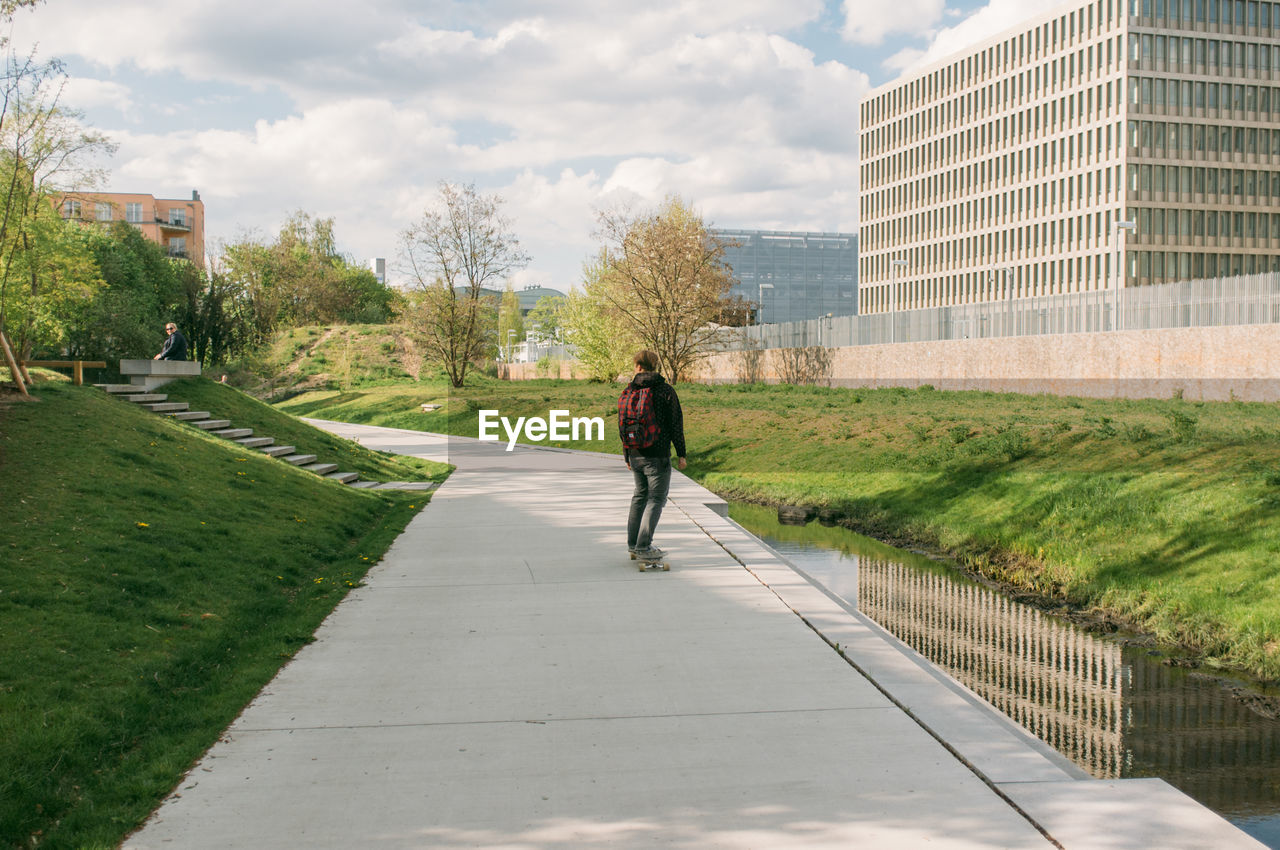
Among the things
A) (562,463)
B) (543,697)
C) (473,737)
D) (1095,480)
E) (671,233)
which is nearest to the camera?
(473,737)

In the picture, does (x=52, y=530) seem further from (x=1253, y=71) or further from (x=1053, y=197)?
(x=1253, y=71)

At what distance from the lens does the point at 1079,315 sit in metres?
32.7

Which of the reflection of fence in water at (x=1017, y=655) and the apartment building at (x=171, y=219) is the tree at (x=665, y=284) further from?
the apartment building at (x=171, y=219)

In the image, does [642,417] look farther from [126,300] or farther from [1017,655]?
[126,300]

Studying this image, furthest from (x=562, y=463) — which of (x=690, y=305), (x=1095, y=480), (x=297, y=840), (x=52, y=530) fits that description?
(x=690, y=305)

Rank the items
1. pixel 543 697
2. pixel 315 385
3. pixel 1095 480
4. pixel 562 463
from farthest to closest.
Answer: pixel 315 385 < pixel 562 463 < pixel 1095 480 < pixel 543 697

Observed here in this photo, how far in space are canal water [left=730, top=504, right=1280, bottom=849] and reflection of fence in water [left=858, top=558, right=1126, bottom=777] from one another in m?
0.01

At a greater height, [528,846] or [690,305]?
[690,305]

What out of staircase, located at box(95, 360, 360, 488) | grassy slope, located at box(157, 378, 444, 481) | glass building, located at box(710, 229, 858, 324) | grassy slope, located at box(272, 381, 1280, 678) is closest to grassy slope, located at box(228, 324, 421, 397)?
grassy slope, located at box(157, 378, 444, 481)

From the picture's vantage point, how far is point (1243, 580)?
30.8ft

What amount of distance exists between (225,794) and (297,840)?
640mm

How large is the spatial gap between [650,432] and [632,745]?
498cm

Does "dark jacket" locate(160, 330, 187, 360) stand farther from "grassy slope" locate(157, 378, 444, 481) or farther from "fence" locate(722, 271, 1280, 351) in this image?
"fence" locate(722, 271, 1280, 351)

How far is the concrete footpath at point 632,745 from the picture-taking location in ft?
13.3
